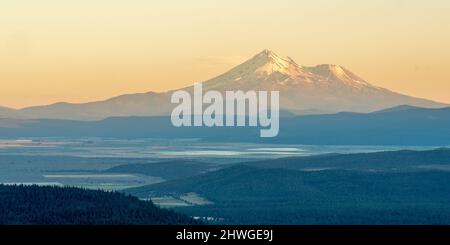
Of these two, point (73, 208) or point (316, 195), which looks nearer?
point (73, 208)

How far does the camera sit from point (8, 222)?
8762cm

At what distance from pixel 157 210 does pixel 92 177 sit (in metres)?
96.1

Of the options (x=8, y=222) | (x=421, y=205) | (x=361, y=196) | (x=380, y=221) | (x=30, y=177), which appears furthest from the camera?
(x=30, y=177)

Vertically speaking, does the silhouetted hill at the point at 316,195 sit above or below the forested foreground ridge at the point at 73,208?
below

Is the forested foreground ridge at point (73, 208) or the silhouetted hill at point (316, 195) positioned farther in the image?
the silhouetted hill at point (316, 195)

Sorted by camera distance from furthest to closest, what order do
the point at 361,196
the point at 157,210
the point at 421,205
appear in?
the point at 361,196
the point at 421,205
the point at 157,210

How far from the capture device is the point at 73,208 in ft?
314

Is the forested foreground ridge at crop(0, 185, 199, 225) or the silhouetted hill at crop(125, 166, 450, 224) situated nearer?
the forested foreground ridge at crop(0, 185, 199, 225)

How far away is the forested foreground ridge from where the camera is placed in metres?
90.9

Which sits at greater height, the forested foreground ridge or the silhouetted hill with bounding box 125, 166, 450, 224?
the forested foreground ridge

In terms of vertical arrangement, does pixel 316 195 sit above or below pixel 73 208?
below

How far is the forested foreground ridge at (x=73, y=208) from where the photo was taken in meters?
90.9
